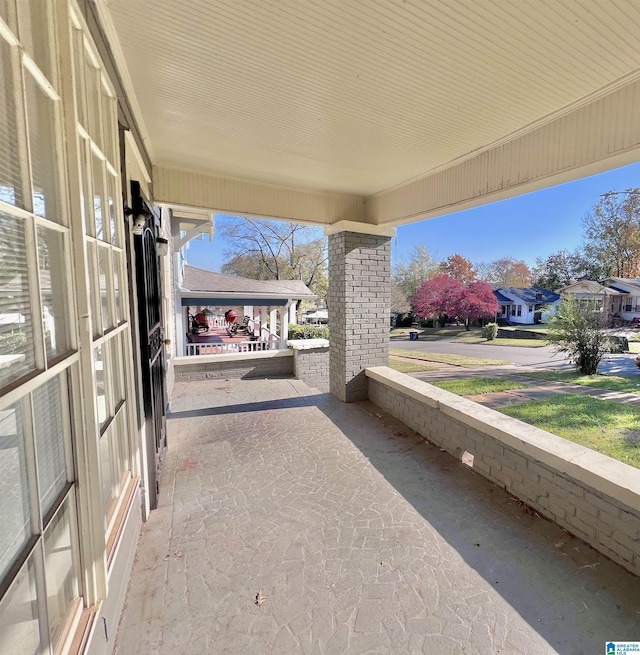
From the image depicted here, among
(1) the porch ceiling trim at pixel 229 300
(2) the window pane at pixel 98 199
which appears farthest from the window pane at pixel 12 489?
(1) the porch ceiling trim at pixel 229 300

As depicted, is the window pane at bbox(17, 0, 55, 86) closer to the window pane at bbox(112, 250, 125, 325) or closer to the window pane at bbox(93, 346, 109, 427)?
the window pane at bbox(112, 250, 125, 325)

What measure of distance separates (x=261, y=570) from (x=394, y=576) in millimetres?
828

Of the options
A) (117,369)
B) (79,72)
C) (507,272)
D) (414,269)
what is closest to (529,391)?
(117,369)

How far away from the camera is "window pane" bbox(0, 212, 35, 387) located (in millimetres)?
884

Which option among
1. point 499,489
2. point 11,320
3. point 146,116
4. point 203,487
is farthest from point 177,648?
point 146,116

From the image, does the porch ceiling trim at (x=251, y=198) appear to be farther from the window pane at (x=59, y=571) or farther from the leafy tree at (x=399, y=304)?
the leafy tree at (x=399, y=304)

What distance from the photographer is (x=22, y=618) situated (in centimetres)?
94

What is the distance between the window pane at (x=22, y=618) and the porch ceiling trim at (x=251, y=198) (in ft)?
13.0

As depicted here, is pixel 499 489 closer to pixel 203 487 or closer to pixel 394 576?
pixel 394 576

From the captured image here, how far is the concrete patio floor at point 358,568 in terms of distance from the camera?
64.1 inches

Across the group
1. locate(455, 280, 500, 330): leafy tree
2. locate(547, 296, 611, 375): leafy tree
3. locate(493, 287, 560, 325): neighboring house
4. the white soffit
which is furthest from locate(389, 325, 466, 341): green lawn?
the white soffit

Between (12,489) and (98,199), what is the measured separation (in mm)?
1461

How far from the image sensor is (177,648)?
5.18 ft

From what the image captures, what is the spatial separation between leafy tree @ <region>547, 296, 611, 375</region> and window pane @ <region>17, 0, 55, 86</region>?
10893 mm
